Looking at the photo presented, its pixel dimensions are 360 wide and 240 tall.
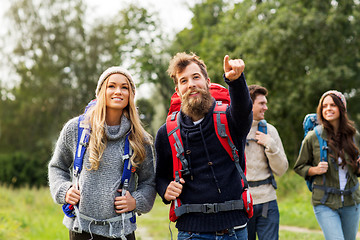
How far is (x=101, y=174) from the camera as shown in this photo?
3.20 metres

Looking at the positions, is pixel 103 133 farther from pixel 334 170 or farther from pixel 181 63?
pixel 334 170

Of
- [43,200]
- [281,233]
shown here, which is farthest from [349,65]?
[43,200]

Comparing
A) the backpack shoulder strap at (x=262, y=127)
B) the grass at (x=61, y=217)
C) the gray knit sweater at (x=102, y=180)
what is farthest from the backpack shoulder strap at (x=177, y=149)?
the grass at (x=61, y=217)

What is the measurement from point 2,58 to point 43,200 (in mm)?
17111

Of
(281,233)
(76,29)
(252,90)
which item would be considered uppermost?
(76,29)

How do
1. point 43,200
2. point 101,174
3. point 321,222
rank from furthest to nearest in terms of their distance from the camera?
point 43,200 < point 321,222 < point 101,174

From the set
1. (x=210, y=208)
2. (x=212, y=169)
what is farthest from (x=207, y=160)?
(x=210, y=208)

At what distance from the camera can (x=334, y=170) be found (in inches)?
179

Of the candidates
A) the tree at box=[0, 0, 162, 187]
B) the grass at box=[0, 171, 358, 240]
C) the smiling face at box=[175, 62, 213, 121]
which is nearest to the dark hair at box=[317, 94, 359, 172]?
the smiling face at box=[175, 62, 213, 121]

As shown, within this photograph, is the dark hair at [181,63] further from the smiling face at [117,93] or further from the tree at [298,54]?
the tree at [298,54]

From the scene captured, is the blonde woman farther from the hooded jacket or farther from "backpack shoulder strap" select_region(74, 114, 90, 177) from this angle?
the hooded jacket

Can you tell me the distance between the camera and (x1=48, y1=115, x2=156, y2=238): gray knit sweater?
315cm

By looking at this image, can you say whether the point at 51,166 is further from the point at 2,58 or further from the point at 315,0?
the point at 2,58

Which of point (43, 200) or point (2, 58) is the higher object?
point (2, 58)
